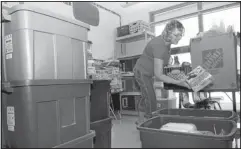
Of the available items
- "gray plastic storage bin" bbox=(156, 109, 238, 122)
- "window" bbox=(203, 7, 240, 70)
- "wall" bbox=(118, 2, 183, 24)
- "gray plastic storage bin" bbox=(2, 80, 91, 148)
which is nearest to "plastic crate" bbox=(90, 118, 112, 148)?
"gray plastic storage bin" bbox=(2, 80, 91, 148)

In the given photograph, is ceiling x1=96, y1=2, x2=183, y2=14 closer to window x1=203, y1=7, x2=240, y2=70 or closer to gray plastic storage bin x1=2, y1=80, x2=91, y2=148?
window x1=203, y1=7, x2=240, y2=70

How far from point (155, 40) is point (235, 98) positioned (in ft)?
2.28

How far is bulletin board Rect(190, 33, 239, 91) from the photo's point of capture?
0.95 metres

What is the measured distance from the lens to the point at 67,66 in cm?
96

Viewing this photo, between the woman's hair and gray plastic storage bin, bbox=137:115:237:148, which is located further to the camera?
the woman's hair

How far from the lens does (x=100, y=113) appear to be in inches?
51.4

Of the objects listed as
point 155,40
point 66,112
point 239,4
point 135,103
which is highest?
point 239,4

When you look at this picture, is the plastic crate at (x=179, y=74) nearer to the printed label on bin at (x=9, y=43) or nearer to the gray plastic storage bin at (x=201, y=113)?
the gray plastic storage bin at (x=201, y=113)

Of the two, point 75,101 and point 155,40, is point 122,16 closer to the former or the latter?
point 155,40

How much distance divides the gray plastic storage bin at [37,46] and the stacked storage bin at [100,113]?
13.2 inches

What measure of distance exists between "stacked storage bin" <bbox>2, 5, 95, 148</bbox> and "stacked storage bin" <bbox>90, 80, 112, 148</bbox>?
0.23 metres

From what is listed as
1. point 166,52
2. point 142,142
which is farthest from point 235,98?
point 142,142

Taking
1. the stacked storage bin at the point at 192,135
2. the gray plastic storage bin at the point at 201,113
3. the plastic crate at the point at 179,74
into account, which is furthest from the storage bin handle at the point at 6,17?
the plastic crate at the point at 179,74

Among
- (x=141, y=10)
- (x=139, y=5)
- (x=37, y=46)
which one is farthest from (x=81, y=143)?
(x=141, y=10)
